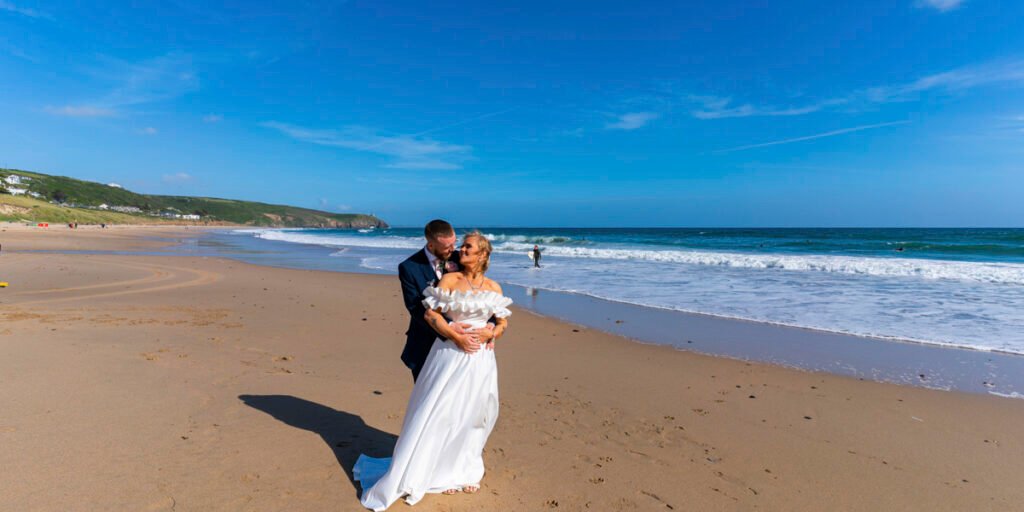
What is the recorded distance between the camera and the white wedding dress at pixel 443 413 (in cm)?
329

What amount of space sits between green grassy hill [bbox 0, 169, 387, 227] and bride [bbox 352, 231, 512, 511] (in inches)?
3254

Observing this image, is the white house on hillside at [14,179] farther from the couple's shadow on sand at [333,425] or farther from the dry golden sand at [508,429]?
the couple's shadow on sand at [333,425]

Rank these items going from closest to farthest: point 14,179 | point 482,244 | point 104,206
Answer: point 482,244 < point 14,179 < point 104,206

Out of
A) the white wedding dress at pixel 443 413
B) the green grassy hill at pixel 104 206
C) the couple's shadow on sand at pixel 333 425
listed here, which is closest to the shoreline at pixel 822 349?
the couple's shadow on sand at pixel 333 425

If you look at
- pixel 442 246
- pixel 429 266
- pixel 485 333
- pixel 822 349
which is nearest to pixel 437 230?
pixel 442 246

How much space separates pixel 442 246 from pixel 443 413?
1.11 metres

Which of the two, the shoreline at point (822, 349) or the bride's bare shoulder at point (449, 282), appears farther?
the shoreline at point (822, 349)

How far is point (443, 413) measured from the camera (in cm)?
338

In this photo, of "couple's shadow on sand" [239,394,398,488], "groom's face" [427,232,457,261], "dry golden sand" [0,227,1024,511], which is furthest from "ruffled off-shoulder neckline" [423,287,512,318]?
"couple's shadow on sand" [239,394,398,488]

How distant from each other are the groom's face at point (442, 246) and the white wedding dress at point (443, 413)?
0.29m

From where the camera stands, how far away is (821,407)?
217 inches

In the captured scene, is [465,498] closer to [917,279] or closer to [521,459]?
[521,459]

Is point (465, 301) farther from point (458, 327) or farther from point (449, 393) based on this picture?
point (449, 393)

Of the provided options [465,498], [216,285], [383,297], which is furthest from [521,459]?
[216,285]
